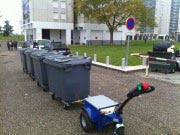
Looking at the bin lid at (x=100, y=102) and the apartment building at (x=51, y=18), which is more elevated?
the apartment building at (x=51, y=18)

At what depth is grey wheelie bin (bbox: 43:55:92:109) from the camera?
508 cm

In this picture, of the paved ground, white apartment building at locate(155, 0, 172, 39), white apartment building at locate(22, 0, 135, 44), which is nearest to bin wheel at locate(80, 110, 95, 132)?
the paved ground

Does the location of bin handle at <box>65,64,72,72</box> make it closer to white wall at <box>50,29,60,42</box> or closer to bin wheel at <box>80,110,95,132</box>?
bin wheel at <box>80,110,95,132</box>

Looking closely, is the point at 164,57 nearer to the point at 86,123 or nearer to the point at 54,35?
the point at 86,123

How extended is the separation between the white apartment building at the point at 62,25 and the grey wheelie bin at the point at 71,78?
36.8 metres

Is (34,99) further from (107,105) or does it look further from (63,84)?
(107,105)

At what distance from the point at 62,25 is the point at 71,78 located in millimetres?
39045

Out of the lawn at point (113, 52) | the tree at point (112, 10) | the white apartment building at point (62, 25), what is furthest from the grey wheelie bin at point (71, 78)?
the white apartment building at point (62, 25)

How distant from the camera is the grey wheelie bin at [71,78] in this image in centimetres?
508

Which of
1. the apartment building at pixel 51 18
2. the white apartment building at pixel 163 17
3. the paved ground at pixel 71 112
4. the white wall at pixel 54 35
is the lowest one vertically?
the paved ground at pixel 71 112

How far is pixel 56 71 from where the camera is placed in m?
5.41

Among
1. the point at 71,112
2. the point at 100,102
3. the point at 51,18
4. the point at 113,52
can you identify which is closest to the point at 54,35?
the point at 51,18

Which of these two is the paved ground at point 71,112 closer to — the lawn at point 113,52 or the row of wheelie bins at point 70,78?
the row of wheelie bins at point 70,78

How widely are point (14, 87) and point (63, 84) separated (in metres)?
3.28
